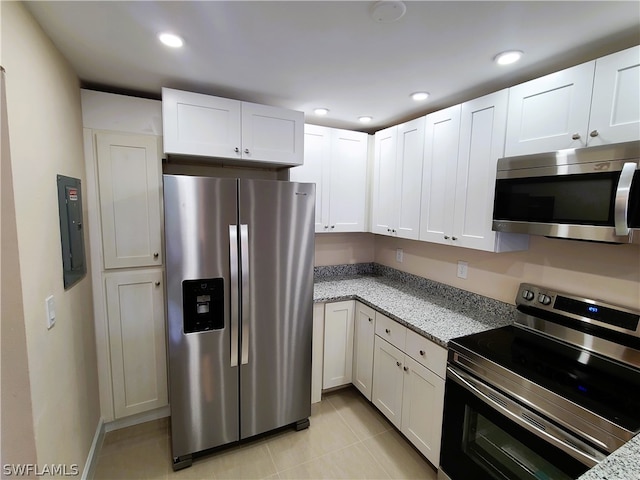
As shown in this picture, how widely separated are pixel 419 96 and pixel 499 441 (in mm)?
2047

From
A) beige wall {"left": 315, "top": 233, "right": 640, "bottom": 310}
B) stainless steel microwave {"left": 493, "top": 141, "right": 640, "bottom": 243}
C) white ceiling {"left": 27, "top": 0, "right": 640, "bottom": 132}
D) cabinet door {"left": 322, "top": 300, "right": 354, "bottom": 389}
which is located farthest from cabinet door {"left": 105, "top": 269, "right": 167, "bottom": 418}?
stainless steel microwave {"left": 493, "top": 141, "right": 640, "bottom": 243}

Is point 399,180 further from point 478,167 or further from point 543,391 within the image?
point 543,391

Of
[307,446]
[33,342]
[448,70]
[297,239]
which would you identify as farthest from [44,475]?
[448,70]

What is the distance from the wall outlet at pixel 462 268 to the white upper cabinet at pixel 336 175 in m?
0.93

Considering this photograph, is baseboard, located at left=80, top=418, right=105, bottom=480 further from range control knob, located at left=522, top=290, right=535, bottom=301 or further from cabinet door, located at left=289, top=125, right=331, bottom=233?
range control knob, located at left=522, top=290, right=535, bottom=301

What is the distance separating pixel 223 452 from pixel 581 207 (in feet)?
8.14

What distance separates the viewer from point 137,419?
225 cm

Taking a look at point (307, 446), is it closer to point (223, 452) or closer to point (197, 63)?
point (223, 452)

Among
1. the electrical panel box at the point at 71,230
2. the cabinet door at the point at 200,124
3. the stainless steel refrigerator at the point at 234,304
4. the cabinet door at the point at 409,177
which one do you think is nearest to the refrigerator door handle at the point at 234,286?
the stainless steel refrigerator at the point at 234,304

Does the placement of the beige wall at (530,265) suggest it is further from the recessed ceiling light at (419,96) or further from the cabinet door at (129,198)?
the cabinet door at (129,198)

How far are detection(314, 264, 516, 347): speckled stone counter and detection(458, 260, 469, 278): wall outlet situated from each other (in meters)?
0.12

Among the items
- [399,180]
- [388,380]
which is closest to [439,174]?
[399,180]

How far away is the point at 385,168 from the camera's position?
103 inches

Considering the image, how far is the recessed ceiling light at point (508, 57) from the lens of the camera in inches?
57.8
